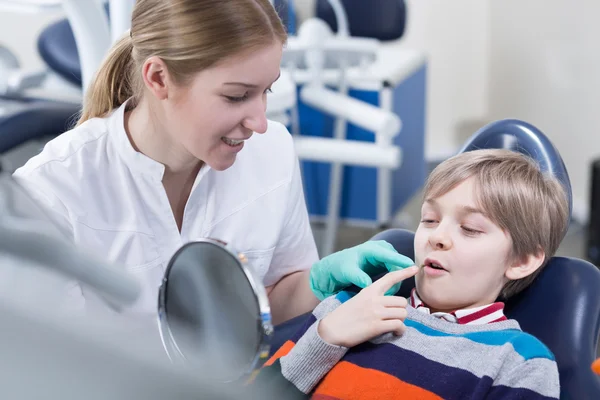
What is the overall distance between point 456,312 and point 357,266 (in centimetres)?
16

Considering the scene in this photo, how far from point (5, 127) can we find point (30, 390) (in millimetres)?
1653

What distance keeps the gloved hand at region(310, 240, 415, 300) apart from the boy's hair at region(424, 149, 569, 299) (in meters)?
0.11

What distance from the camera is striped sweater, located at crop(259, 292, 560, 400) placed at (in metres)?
1.07

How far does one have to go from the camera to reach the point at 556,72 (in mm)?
3791

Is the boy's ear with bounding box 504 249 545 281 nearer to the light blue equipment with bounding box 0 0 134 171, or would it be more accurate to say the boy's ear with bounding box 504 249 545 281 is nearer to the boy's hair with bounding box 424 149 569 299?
the boy's hair with bounding box 424 149 569 299

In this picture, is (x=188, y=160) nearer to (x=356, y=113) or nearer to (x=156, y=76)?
(x=156, y=76)

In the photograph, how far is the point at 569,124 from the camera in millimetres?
3688

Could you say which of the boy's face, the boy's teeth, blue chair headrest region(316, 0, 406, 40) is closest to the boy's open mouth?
the boy's face

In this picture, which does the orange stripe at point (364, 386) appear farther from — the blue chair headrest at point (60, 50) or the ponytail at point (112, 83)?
the blue chair headrest at point (60, 50)

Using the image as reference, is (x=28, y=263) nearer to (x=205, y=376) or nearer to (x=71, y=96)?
(x=205, y=376)

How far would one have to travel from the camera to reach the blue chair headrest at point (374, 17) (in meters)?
3.25

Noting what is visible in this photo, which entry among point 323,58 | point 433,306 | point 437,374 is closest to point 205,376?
point 437,374

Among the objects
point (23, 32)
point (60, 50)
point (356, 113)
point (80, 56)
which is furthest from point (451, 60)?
point (80, 56)

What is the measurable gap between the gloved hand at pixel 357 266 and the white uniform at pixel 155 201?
0.12 m
